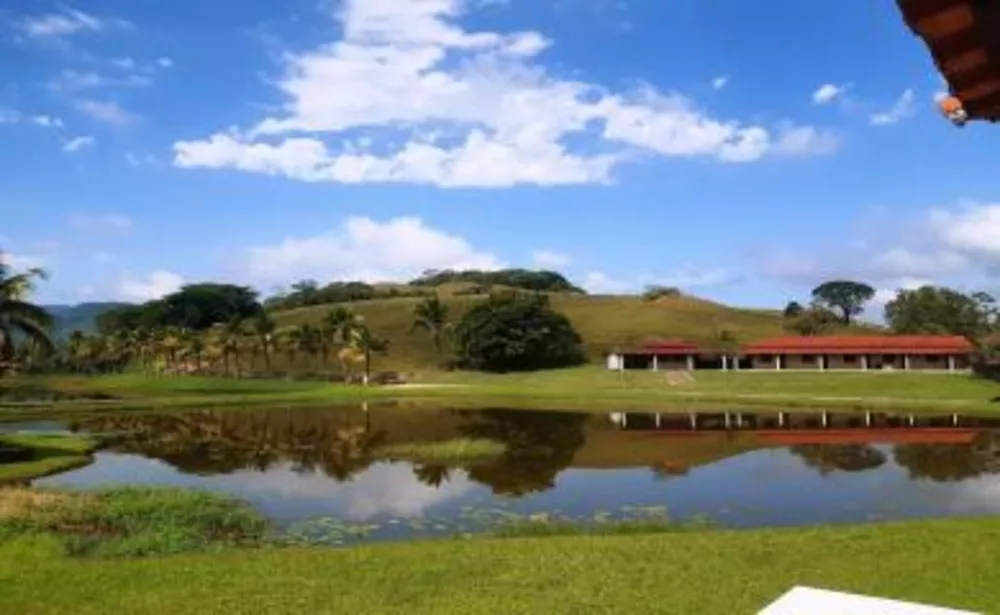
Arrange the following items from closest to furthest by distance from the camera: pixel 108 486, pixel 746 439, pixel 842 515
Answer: pixel 842 515 → pixel 108 486 → pixel 746 439

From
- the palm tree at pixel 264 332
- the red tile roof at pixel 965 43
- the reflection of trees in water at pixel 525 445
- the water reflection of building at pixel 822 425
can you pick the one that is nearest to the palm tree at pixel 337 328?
the palm tree at pixel 264 332

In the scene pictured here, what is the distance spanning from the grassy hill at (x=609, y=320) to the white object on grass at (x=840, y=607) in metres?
127

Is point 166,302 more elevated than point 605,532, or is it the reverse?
point 166,302

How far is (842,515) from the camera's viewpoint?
34.8 meters

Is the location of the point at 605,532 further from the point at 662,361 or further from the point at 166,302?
the point at 166,302

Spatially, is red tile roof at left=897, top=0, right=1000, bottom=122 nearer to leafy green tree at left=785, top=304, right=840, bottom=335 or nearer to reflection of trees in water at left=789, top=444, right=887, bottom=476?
reflection of trees in water at left=789, top=444, right=887, bottom=476

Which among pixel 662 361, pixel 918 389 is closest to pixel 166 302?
pixel 662 361

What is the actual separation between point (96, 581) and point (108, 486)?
1974 cm

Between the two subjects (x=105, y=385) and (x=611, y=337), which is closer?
(x=105, y=385)

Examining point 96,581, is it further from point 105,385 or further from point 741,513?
point 105,385

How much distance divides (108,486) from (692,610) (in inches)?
1121

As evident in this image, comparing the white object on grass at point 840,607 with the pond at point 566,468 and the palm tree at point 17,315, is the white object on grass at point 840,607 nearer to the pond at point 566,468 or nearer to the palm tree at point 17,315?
the pond at point 566,468

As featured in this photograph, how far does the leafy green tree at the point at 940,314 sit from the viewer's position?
493 feet

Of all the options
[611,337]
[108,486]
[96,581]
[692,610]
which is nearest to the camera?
[692,610]
